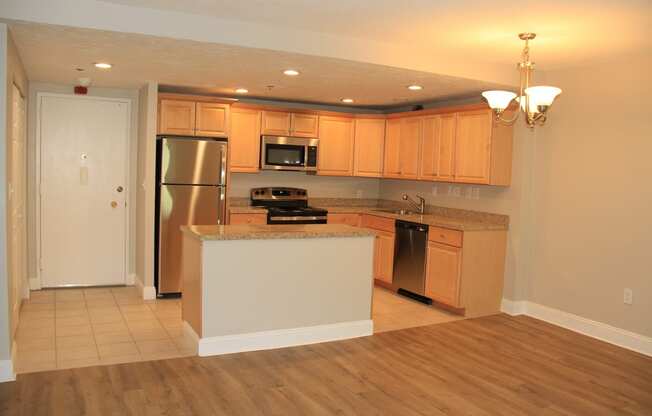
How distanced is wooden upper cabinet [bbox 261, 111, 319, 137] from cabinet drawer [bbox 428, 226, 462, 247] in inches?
83.4

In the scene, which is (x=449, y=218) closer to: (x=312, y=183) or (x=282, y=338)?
(x=312, y=183)

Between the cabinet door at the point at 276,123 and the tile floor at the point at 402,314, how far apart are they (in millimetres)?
2285

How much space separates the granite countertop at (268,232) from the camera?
4.03 metres

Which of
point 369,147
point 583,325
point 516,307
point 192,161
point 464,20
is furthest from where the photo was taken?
point 369,147

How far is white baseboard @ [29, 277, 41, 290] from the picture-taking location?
5855 millimetres

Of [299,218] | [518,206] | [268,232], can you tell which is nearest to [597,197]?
[518,206]

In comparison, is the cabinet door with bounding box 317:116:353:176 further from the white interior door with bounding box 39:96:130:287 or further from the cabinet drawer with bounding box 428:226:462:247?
the white interior door with bounding box 39:96:130:287

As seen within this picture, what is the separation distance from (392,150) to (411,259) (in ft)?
5.25

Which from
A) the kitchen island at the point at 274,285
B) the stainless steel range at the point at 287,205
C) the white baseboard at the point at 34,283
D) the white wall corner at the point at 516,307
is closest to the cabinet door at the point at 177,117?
the stainless steel range at the point at 287,205

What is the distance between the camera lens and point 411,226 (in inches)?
234

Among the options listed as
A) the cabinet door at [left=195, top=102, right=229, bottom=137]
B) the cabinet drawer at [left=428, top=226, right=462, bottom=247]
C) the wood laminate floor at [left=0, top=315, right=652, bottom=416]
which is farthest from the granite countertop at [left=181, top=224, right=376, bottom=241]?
the cabinet door at [left=195, top=102, right=229, bottom=137]

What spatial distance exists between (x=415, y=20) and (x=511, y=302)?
124 inches

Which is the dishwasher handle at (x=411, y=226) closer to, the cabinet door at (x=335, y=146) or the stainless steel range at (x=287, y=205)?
the stainless steel range at (x=287, y=205)

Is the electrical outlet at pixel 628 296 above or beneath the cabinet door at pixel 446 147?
beneath
